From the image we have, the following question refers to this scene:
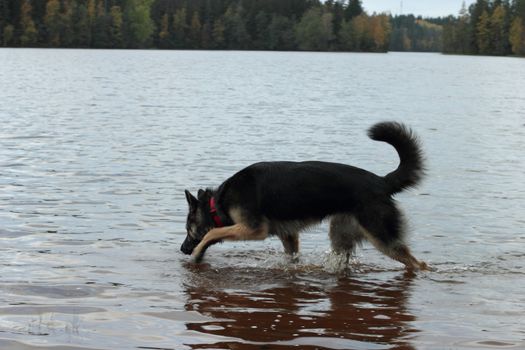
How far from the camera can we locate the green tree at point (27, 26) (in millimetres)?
145250

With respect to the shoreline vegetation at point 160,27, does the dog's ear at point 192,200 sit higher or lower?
lower

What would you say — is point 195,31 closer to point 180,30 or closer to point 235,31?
point 180,30

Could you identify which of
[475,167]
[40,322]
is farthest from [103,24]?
[40,322]

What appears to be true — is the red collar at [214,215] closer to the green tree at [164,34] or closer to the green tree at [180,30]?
the green tree at [164,34]

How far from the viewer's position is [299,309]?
7754 millimetres

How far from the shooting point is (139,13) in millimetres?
171875

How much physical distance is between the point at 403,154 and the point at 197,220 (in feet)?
8.26

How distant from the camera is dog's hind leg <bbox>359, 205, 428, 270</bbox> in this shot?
28.9 feet

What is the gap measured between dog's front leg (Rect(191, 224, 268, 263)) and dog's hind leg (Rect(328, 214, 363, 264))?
75 cm

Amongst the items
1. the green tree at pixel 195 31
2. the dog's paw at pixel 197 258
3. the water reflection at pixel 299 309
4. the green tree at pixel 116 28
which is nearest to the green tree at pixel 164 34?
the green tree at pixel 195 31

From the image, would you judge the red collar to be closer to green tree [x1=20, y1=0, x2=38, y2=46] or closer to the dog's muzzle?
the dog's muzzle

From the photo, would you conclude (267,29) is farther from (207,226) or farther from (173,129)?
(207,226)

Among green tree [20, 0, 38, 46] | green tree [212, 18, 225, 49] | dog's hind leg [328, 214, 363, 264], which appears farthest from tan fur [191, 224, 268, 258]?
green tree [212, 18, 225, 49]

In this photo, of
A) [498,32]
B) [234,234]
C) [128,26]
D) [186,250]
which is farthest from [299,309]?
[498,32]
